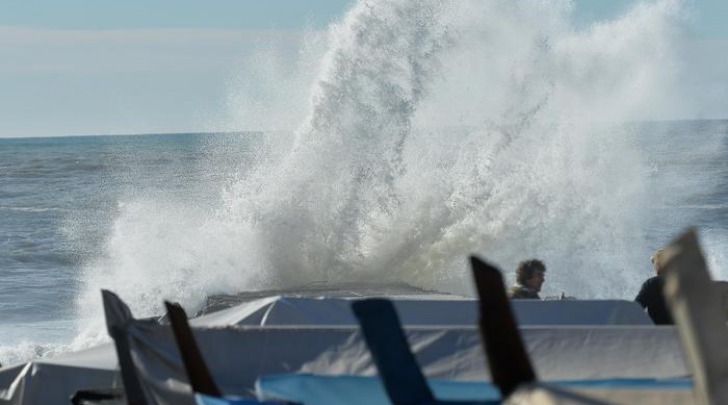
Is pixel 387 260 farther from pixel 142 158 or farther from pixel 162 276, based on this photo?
pixel 142 158

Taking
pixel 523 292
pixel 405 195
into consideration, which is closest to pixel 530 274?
pixel 523 292

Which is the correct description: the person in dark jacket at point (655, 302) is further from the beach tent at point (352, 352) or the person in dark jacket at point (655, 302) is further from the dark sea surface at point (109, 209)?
the dark sea surface at point (109, 209)

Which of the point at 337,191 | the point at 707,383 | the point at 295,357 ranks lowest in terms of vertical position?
the point at 707,383

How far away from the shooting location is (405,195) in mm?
26500

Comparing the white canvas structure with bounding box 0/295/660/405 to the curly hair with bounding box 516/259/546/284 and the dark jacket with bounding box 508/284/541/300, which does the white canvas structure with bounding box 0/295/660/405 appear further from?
the curly hair with bounding box 516/259/546/284

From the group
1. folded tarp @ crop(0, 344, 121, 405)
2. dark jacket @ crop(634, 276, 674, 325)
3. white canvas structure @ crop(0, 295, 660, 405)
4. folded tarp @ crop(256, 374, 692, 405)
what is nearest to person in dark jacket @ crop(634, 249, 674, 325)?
dark jacket @ crop(634, 276, 674, 325)

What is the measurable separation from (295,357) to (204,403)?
178 cm

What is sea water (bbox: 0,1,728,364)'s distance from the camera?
2517 cm

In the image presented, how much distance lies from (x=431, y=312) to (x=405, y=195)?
17.3 metres

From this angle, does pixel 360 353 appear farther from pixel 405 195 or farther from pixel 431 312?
pixel 405 195

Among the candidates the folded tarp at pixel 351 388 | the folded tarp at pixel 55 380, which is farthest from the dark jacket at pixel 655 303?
the folded tarp at pixel 351 388

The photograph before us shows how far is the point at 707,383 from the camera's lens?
3043 millimetres

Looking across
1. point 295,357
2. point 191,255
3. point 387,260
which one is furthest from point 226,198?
point 295,357

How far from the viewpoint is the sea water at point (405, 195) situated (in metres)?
25.2
